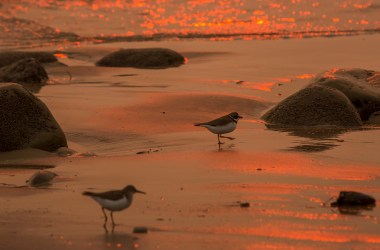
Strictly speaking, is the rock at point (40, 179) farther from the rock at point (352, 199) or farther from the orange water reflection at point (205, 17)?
the orange water reflection at point (205, 17)

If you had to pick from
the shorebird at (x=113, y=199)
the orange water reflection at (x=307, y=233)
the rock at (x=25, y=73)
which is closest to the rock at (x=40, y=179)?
the shorebird at (x=113, y=199)

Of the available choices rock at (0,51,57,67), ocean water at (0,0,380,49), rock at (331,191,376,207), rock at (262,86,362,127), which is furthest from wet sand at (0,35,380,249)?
ocean water at (0,0,380,49)

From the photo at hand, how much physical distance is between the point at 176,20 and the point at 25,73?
13090mm

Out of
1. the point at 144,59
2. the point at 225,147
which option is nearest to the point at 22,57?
the point at 144,59

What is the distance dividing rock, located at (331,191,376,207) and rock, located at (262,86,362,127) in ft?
17.5

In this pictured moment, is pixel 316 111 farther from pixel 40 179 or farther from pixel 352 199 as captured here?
pixel 40 179

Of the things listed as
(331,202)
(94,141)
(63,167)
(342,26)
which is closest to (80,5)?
(342,26)

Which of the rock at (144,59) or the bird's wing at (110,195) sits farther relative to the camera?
the rock at (144,59)

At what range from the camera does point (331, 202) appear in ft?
27.9

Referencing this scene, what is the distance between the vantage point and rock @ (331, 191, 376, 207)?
8.33 m

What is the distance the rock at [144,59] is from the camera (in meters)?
21.4

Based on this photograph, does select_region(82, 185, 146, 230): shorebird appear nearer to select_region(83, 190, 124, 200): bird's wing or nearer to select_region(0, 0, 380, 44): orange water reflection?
select_region(83, 190, 124, 200): bird's wing

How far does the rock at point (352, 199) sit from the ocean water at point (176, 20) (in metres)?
18.0

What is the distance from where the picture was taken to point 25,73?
1889 centimetres
